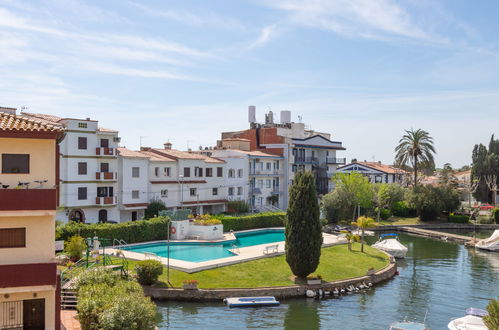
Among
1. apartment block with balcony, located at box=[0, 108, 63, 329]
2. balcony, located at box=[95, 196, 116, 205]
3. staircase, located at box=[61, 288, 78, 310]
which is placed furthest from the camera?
balcony, located at box=[95, 196, 116, 205]

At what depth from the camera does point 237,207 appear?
65812mm

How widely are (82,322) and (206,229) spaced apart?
28.6 metres

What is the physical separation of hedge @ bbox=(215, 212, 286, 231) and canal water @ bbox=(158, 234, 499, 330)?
741 inches

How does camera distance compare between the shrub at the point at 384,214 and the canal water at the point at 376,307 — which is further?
the shrub at the point at 384,214

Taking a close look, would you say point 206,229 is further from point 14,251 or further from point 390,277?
point 14,251

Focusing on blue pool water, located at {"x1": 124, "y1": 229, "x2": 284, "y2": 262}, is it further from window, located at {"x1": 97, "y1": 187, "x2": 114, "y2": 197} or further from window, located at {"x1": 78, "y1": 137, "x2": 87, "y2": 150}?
window, located at {"x1": 78, "y1": 137, "x2": 87, "y2": 150}

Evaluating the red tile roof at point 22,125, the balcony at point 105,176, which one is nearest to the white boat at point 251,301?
the red tile roof at point 22,125

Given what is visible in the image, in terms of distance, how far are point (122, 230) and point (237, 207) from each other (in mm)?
23053

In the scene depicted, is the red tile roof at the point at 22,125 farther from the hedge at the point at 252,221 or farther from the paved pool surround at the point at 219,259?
the hedge at the point at 252,221

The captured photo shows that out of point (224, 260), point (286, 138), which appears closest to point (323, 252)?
point (224, 260)

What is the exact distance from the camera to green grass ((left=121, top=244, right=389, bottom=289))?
34344 millimetres

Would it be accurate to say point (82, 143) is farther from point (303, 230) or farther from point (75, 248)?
point (303, 230)

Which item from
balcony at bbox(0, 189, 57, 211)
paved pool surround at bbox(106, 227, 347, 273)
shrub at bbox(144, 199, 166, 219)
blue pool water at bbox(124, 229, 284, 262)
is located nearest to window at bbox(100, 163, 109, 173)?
shrub at bbox(144, 199, 166, 219)

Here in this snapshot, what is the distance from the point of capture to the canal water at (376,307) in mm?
28719
